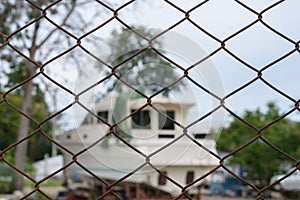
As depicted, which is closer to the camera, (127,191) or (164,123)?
(164,123)

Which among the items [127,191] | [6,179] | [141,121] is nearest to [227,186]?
[6,179]

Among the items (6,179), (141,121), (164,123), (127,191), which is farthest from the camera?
(6,179)

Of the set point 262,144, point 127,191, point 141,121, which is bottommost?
point 141,121

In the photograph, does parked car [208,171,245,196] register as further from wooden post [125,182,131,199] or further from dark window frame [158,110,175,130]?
dark window frame [158,110,175,130]

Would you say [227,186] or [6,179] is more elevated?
[227,186]

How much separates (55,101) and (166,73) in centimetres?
504

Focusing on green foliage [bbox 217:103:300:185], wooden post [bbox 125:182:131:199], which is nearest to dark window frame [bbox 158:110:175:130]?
wooden post [bbox 125:182:131:199]

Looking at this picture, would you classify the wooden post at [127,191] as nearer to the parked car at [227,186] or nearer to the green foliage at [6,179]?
the green foliage at [6,179]

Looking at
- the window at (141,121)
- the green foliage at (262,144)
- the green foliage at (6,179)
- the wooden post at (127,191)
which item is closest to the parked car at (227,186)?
the green foliage at (262,144)

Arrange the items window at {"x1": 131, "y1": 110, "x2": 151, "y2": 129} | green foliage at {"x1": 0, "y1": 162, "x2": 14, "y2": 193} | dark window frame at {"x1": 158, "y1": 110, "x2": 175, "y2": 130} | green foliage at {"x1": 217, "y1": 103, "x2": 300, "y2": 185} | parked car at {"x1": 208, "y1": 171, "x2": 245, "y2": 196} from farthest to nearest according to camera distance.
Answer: parked car at {"x1": 208, "y1": 171, "x2": 245, "y2": 196}, green foliage at {"x1": 217, "y1": 103, "x2": 300, "y2": 185}, green foliage at {"x1": 0, "y1": 162, "x2": 14, "y2": 193}, window at {"x1": 131, "y1": 110, "x2": 151, "y2": 129}, dark window frame at {"x1": 158, "y1": 110, "x2": 175, "y2": 130}

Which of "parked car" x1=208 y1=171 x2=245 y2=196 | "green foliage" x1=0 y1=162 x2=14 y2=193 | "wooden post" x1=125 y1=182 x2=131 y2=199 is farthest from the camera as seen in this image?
"parked car" x1=208 y1=171 x2=245 y2=196

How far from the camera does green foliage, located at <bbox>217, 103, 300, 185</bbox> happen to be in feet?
40.9

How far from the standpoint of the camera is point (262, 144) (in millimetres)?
12500

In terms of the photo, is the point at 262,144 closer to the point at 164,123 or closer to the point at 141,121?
the point at 141,121
